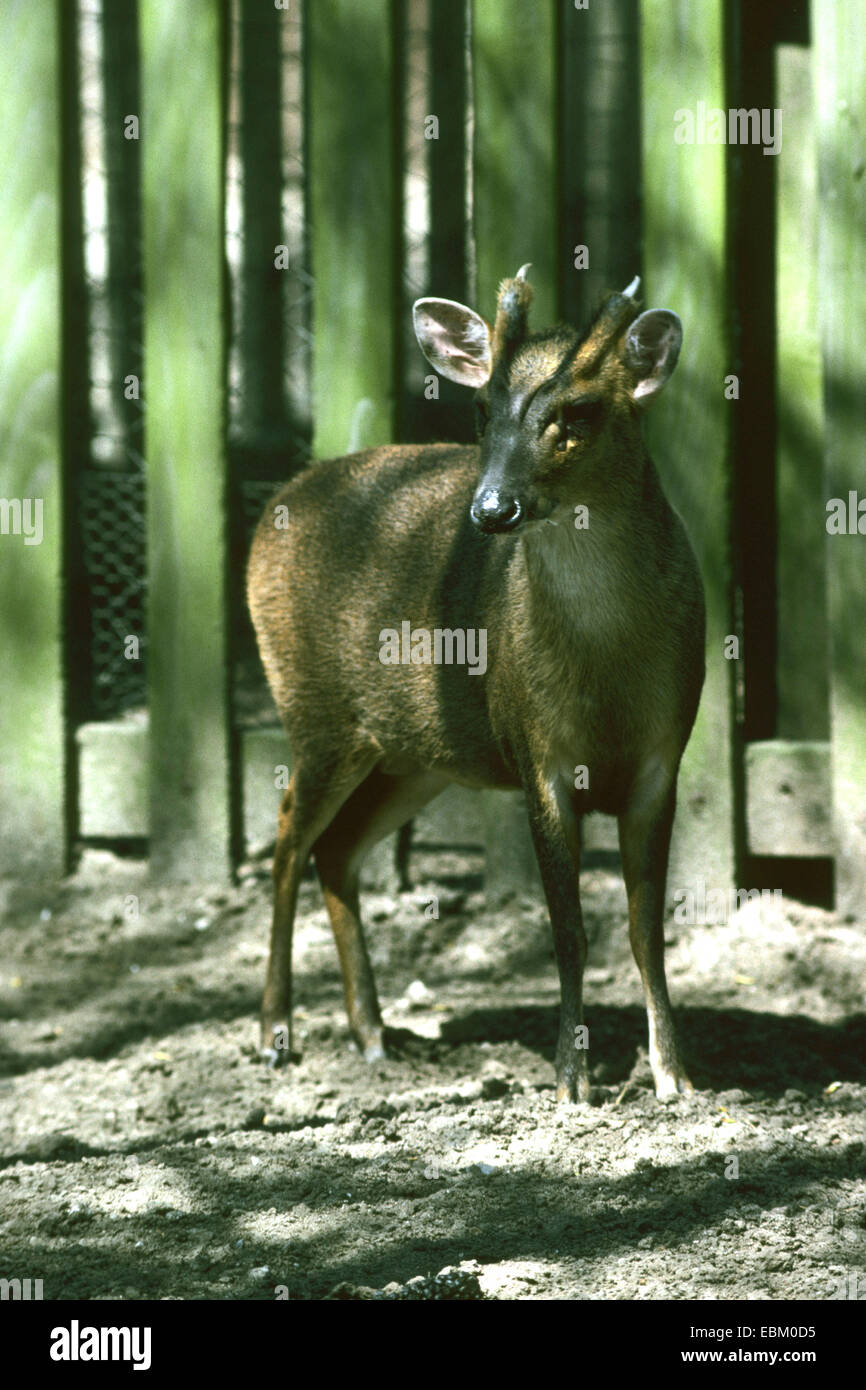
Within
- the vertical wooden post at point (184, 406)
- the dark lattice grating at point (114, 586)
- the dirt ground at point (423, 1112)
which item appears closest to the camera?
the dirt ground at point (423, 1112)

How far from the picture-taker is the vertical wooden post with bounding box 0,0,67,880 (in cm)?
575

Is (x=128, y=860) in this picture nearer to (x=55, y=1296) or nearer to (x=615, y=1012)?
(x=615, y=1012)

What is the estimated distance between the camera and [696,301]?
17.5 feet

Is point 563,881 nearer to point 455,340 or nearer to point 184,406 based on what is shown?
point 455,340

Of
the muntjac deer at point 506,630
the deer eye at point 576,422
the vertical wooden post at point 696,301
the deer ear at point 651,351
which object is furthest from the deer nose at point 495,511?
the vertical wooden post at point 696,301

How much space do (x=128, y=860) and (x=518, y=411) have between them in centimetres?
259

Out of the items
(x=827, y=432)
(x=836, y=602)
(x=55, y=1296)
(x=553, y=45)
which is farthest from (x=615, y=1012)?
(x=553, y=45)

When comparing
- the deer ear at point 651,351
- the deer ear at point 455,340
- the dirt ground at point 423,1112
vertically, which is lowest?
the dirt ground at point 423,1112

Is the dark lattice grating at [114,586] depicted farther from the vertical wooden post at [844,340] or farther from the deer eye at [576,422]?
the deer eye at [576,422]

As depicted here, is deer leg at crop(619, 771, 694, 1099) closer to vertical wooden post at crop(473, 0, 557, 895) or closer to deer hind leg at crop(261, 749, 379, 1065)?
deer hind leg at crop(261, 749, 379, 1065)

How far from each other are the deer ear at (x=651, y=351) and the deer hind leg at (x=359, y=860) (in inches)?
52.9

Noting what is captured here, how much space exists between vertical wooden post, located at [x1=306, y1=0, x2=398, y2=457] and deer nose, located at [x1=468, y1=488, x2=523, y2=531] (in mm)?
1819

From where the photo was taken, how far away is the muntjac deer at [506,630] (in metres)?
4.05

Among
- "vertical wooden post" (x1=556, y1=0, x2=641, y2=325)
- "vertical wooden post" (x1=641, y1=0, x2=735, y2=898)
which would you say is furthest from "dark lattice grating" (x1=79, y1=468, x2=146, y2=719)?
"vertical wooden post" (x1=556, y1=0, x2=641, y2=325)
